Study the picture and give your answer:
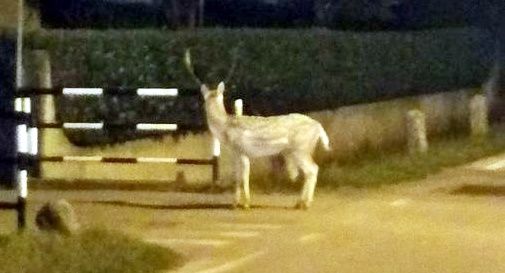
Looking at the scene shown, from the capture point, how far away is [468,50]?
28969 mm

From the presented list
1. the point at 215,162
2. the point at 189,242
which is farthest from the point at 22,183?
the point at 215,162

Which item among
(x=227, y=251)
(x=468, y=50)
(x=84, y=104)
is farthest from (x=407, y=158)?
(x=468, y=50)

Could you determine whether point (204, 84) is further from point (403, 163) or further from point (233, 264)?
point (233, 264)

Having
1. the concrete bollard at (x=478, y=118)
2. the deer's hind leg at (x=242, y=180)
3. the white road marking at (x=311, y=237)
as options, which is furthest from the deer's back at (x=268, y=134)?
the concrete bollard at (x=478, y=118)

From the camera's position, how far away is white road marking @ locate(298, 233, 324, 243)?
12.2 metres

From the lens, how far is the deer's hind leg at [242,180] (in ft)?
46.5

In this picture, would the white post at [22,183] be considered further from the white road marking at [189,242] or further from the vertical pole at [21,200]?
the white road marking at [189,242]

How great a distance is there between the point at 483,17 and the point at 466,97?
197 inches

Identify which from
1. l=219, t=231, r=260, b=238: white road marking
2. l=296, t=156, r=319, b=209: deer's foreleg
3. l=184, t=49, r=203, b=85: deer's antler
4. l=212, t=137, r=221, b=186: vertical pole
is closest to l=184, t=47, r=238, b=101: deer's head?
l=184, t=49, r=203, b=85: deer's antler

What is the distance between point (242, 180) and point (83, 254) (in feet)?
12.4

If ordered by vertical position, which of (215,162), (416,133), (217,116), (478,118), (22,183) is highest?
(217,116)

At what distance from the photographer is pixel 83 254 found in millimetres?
10633

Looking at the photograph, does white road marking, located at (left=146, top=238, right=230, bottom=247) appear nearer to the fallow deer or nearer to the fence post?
the fallow deer

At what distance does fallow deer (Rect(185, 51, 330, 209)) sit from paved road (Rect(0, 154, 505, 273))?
278 mm
